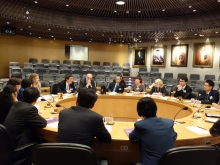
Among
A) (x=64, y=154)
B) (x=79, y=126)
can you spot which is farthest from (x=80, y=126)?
Result: (x=64, y=154)

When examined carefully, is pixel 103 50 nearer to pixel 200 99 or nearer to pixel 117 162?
pixel 200 99

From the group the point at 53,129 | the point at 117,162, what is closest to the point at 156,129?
the point at 117,162

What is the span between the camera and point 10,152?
203 cm

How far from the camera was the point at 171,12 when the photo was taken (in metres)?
10.2

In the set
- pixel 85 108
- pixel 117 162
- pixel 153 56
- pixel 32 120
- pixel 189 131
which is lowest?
pixel 117 162

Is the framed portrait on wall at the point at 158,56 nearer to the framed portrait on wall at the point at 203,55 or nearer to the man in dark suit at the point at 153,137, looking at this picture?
the framed portrait on wall at the point at 203,55

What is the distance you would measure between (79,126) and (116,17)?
10.5 metres

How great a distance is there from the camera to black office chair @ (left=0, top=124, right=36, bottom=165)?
1.94 m

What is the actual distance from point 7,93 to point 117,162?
172 centimetres

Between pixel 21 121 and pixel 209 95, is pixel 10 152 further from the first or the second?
pixel 209 95

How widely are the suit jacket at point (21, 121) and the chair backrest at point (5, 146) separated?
285 millimetres

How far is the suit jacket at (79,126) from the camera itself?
196 centimetres

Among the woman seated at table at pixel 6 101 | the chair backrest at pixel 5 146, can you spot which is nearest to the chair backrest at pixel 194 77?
the woman seated at table at pixel 6 101

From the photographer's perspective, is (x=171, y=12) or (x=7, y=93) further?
(x=171, y=12)
